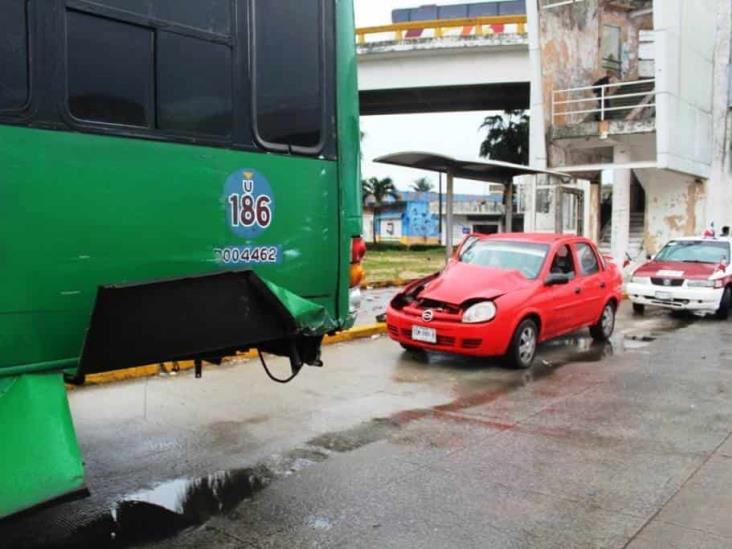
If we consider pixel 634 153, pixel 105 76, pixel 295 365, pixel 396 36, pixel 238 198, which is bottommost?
pixel 295 365

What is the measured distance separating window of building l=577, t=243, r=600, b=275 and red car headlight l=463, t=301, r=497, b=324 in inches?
94.1

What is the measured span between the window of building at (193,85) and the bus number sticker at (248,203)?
273 millimetres

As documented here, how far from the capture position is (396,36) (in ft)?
88.0

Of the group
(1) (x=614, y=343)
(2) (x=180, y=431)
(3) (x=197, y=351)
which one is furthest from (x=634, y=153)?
(3) (x=197, y=351)

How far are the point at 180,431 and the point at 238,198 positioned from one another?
279 cm

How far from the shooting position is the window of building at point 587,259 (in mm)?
9945

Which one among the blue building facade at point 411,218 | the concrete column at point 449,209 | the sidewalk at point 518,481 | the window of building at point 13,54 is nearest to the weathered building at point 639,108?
the concrete column at point 449,209

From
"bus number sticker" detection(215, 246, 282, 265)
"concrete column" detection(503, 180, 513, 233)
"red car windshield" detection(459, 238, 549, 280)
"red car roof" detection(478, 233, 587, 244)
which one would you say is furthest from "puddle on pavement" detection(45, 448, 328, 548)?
"concrete column" detection(503, 180, 513, 233)

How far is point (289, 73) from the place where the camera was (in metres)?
4.06

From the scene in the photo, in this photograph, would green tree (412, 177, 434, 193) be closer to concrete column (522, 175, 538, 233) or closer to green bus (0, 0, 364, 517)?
concrete column (522, 175, 538, 233)

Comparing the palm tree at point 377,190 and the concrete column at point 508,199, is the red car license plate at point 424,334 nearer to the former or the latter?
the concrete column at point 508,199

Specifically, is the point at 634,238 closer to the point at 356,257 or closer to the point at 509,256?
the point at 509,256

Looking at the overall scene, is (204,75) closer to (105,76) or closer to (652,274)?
(105,76)

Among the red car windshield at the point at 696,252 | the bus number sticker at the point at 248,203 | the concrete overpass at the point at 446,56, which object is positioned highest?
the concrete overpass at the point at 446,56
